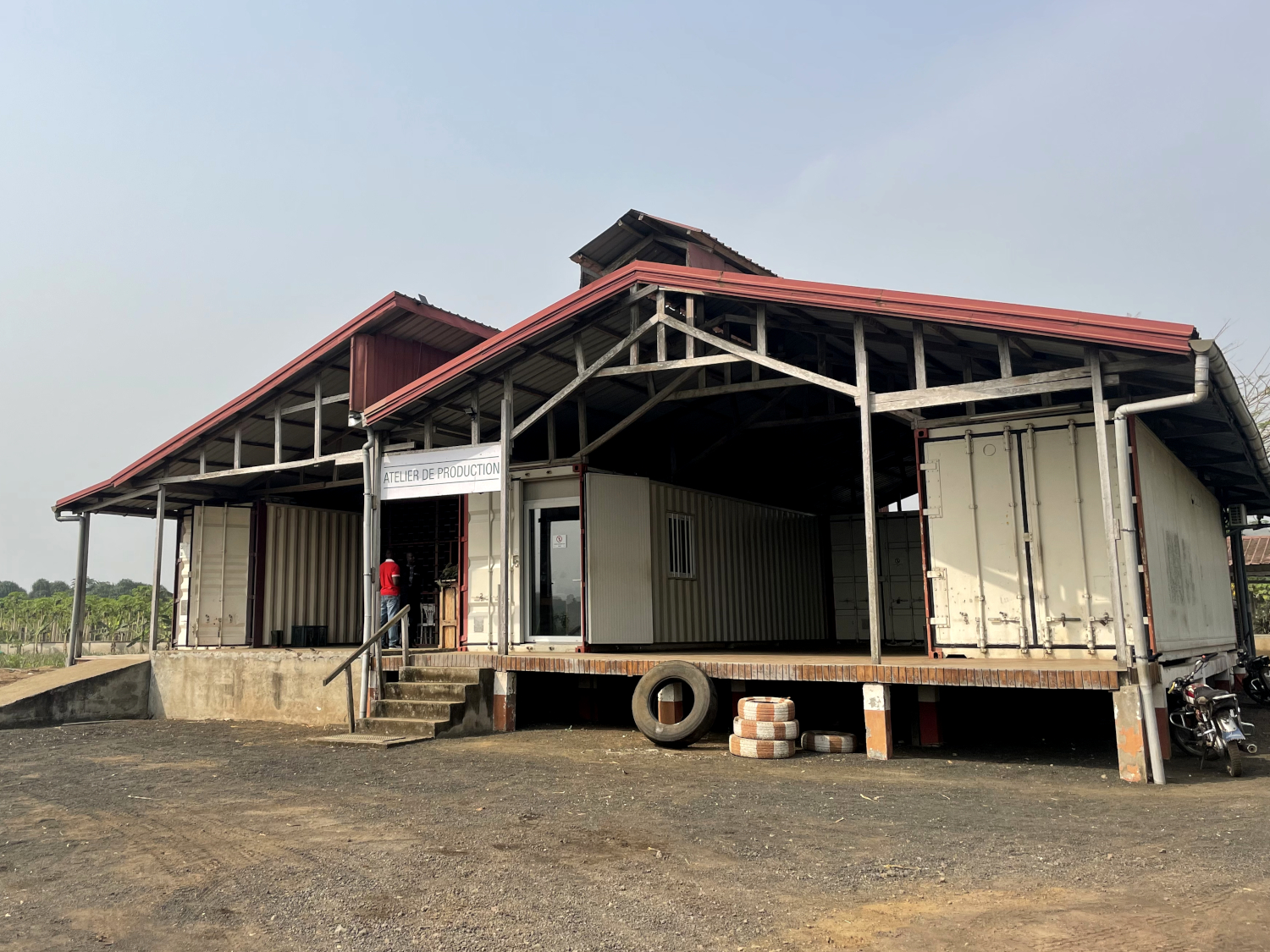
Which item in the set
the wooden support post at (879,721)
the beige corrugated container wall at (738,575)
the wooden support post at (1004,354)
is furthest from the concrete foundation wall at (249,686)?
the wooden support post at (1004,354)

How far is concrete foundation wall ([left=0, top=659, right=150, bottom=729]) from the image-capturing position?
14.0 metres

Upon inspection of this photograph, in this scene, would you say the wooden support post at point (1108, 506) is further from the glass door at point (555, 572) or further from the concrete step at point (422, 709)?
the concrete step at point (422, 709)

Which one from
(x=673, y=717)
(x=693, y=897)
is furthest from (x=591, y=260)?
(x=693, y=897)

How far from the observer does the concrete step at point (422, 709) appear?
37.7ft

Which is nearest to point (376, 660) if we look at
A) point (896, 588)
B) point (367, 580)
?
point (367, 580)

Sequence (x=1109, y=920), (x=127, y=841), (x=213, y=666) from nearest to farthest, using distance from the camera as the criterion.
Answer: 1. (x=1109, y=920)
2. (x=127, y=841)
3. (x=213, y=666)

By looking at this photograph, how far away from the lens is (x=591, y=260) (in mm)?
16609

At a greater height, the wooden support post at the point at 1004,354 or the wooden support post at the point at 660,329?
the wooden support post at the point at 660,329

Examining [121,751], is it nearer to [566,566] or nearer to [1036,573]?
[566,566]

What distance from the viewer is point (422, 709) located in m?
11.6

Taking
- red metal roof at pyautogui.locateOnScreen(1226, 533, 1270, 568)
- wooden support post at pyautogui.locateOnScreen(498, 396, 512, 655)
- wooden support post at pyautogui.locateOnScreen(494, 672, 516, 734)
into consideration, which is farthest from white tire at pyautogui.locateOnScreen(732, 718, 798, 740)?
red metal roof at pyautogui.locateOnScreen(1226, 533, 1270, 568)

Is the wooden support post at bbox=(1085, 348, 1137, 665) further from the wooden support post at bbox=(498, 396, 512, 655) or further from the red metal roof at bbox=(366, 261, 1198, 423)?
the wooden support post at bbox=(498, 396, 512, 655)

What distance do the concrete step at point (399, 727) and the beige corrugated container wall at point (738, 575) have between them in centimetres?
401

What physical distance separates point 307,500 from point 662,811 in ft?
42.0
